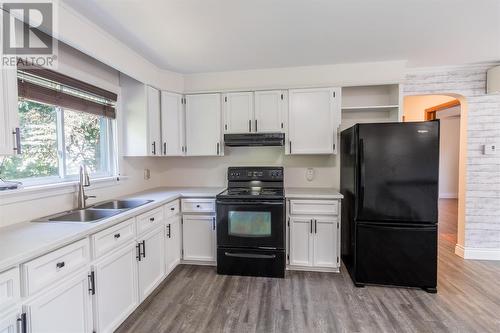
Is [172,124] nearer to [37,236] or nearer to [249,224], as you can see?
[249,224]

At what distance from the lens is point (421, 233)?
91.9 inches

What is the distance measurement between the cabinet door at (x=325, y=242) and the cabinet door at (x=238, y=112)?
4.59 ft

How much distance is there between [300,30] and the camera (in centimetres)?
215

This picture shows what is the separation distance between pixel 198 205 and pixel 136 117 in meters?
1.23

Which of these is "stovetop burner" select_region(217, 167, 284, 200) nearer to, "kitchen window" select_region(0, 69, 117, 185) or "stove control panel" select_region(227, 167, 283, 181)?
"stove control panel" select_region(227, 167, 283, 181)

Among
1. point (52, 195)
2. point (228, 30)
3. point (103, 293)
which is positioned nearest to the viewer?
point (103, 293)

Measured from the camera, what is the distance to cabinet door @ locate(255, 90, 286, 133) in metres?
3.03

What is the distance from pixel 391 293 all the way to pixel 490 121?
2.50 metres

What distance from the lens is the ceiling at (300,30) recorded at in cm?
180

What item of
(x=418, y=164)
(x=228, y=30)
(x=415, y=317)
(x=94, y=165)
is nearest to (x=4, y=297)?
(x=94, y=165)

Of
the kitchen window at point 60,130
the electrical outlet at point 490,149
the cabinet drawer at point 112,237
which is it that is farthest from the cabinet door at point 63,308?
the electrical outlet at point 490,149

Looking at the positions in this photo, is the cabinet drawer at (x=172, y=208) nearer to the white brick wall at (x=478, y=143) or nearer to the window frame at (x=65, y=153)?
the window frame at (x=65, y=153)

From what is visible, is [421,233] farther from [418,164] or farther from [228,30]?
[228,30]

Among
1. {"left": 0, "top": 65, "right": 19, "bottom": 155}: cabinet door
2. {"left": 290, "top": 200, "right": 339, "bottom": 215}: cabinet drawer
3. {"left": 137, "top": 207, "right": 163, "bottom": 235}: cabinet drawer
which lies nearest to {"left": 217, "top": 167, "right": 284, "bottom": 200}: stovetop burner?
{"left": 290, "top": 200, "right": 339, "bottom": 215}: cabinet drawer
